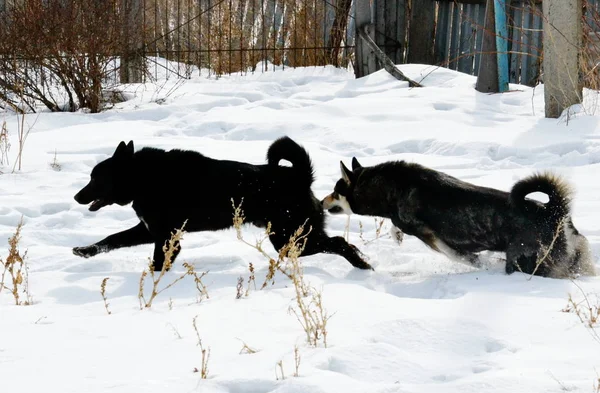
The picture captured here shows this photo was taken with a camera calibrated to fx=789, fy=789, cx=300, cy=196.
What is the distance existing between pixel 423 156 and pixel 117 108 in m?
5.27

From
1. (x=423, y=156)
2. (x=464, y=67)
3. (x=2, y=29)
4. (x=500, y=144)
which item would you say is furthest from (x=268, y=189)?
(x=464, y=67)

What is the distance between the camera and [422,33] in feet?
42.9

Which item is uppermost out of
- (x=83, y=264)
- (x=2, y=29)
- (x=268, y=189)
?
(x=2, y=29)

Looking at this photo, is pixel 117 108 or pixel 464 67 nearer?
pixel 117 108

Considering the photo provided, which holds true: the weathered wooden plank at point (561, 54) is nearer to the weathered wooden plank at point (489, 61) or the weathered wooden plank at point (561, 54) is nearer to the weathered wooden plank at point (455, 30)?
the weathered wooden plank at point (489, 61)

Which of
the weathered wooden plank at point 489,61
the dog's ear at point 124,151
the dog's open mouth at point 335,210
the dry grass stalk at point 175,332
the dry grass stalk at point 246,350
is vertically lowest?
the dry grass stalk at point 175,332

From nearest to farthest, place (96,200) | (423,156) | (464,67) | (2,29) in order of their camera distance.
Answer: (96,200), (423,156), (2,29), (464,67)

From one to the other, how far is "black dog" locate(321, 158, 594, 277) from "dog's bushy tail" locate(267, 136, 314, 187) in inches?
17.5

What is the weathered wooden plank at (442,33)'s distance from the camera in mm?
13000

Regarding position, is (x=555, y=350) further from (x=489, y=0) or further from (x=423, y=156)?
(x=489, y=0)

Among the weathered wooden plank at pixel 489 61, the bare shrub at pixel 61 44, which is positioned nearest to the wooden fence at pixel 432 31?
the weathered wooden plank at pixel 489 61

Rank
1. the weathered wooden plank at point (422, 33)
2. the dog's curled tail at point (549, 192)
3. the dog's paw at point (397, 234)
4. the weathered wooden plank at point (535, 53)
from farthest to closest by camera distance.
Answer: the weathered wooden plank at point (422, 33), the weathered wooden plank at point (535, 53), the dog's paw at point (397, 234), the dog's curled tail at point (549, 192)

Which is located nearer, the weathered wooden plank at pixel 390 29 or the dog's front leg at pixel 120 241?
the dog's front leg at pixel 120 241

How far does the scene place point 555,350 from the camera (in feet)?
10.4
